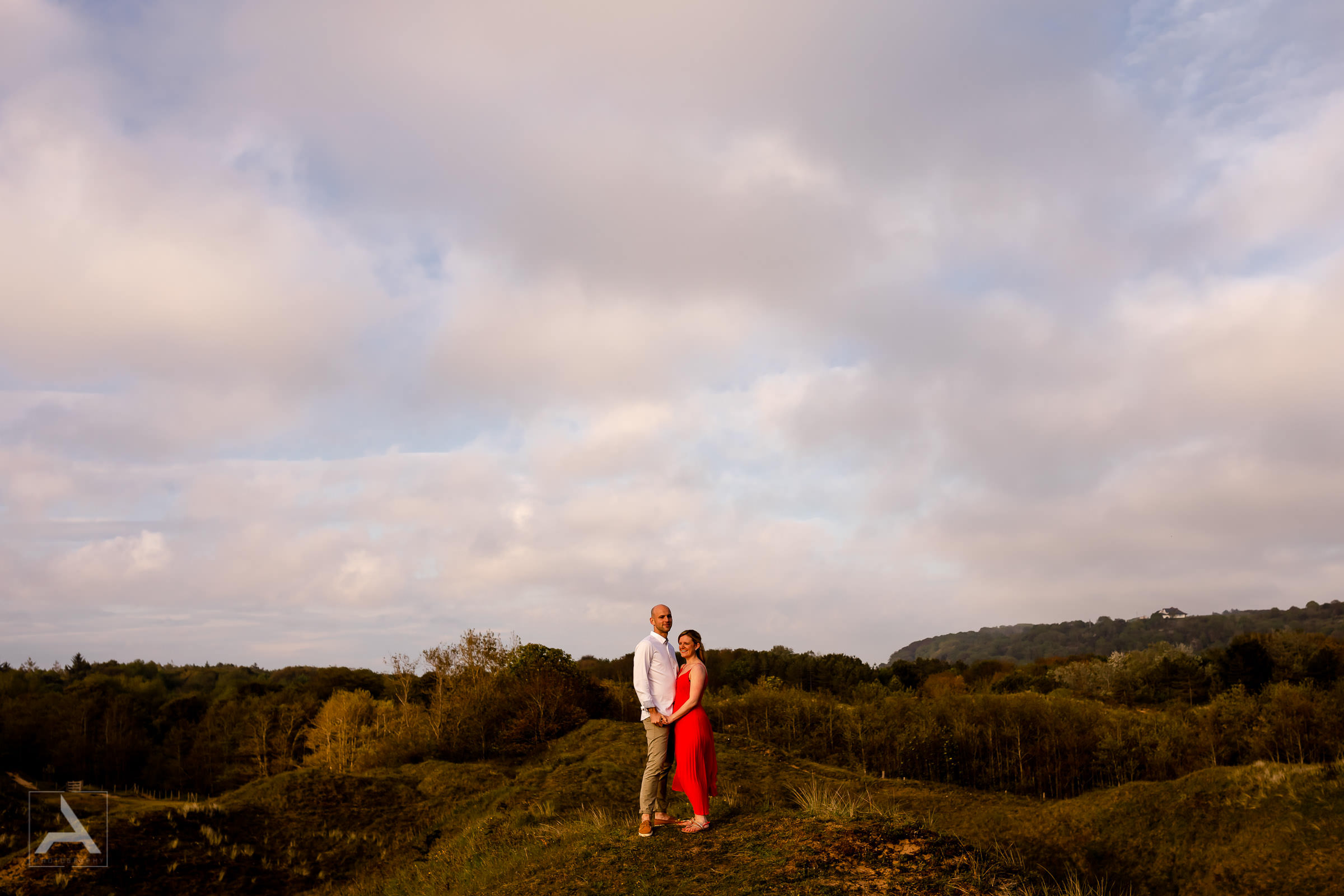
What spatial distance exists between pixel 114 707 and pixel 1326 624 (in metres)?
171

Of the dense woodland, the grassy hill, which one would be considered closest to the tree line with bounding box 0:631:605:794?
the dense woodland

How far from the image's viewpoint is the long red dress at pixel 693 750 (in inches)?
324

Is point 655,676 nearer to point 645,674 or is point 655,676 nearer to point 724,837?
point 645,674

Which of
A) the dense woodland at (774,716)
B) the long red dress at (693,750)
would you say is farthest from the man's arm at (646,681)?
the dense woodland at (774,716)

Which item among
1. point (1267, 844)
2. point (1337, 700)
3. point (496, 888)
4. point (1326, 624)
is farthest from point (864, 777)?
point (1326, 624)

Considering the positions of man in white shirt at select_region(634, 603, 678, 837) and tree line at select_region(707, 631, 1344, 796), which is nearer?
man in white shirt at select_region(634, 603, 678, 837)

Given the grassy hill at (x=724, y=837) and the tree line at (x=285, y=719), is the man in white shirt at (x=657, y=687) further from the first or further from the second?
the tree line at (x=285, y=719)

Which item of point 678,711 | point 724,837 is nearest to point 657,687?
point 678,711

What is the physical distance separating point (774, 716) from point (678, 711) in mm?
30430

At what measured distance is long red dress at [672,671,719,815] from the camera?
27.0 ft

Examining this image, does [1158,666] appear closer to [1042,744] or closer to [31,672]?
[1042,744]

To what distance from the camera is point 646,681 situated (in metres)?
8.19

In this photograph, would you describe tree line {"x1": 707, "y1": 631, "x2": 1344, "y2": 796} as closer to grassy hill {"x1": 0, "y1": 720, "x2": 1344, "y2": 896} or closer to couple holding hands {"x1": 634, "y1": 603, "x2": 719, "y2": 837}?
grassy hill {"x1": 0, "y1": 720, "x2": 1344, "y2": 896}

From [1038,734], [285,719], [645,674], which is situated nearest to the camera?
[645,674]
